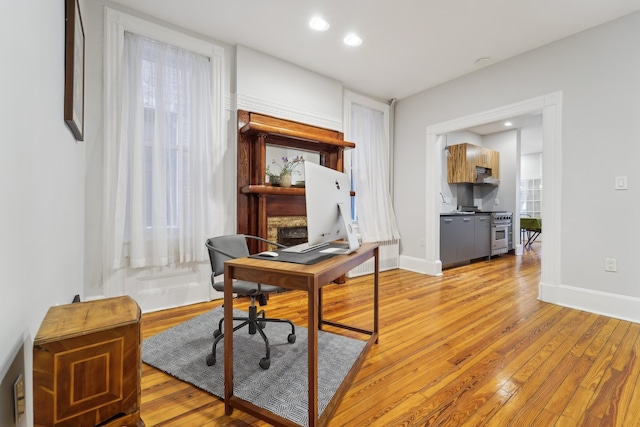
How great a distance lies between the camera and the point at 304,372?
179cm

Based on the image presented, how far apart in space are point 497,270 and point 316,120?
3.79 metres

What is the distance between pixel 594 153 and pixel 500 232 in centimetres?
342

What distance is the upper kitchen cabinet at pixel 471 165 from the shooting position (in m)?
5.75

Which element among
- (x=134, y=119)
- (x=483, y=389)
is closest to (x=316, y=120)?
(x=134, y=119)

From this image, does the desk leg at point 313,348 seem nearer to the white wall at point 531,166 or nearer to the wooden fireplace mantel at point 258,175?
the wooden fireplace mantel at point 258,175

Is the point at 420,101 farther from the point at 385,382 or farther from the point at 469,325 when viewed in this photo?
the point at 385,382

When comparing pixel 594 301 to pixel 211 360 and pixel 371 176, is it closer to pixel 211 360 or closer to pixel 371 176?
pixel 371 176

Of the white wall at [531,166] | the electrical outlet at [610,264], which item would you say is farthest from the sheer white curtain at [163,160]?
the white wall at [531,166]

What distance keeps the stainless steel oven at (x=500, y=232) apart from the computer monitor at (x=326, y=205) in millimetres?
5061

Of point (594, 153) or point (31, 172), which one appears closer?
point (31, 172)

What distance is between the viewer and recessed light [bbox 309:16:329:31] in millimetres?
2861

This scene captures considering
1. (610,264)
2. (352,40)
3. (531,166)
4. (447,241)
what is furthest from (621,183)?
(531,166)

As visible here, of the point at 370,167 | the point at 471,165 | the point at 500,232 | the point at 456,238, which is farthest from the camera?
the point at 500,232

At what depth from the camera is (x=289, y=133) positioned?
345 cm
